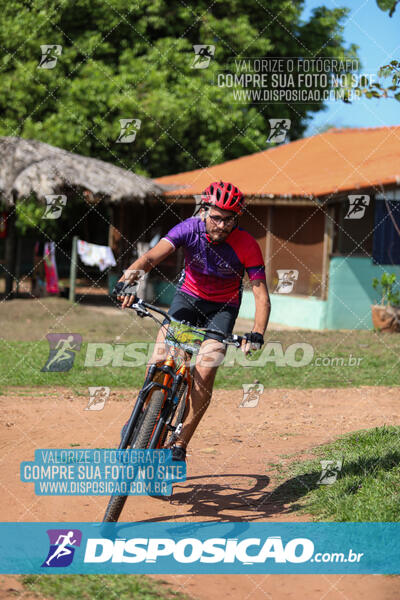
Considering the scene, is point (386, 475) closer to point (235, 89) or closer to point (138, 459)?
point (138, 459)

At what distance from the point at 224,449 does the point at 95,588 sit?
2.97m

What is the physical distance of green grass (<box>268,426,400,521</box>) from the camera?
4.87m

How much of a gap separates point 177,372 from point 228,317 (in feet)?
2.36

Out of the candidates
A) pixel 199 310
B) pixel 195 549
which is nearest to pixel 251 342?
pixel 199 310

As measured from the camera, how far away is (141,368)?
1104cm

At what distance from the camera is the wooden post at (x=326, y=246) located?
1550cm

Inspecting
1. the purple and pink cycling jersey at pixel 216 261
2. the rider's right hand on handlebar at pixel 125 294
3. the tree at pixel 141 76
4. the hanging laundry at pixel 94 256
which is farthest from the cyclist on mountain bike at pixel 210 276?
Result: the tree at pixel 141 76

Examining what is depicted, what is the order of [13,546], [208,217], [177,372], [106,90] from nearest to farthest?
[13,546], [177,372], [208,217], [106,90]

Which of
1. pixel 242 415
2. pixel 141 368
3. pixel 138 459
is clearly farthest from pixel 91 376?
pixel 138 459

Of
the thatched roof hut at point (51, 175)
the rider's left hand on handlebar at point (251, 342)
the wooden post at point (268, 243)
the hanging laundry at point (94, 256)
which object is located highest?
the thatched roof hut at point (51, 175)

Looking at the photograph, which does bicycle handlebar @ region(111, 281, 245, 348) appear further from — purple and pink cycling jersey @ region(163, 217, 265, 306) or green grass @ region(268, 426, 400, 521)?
green grass @ region(268, 426, 400, 521)

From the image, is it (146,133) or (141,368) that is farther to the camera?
(146,133)

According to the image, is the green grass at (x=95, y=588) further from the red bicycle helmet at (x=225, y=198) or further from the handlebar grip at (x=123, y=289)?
the red bicycle helmet at (x=225, y=198)

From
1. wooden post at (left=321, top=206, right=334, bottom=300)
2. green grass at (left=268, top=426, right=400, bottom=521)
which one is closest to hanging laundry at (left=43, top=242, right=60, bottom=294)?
wooden post at (left=321, top=206, right=334, bottom=300)
